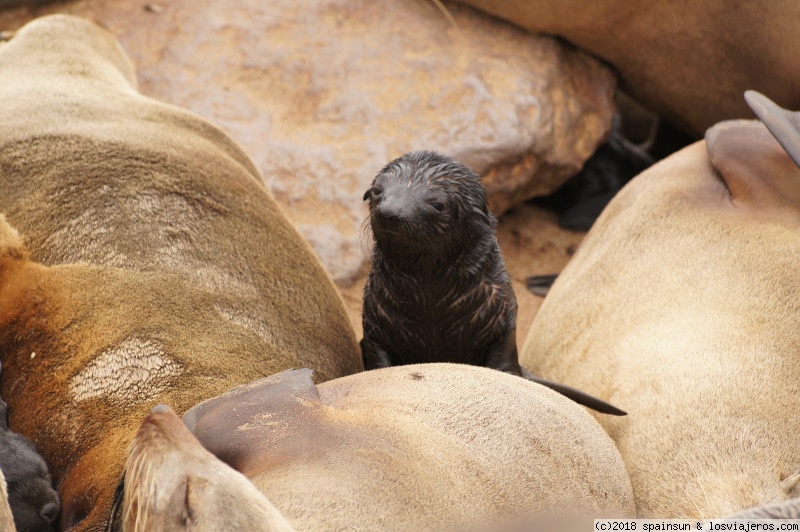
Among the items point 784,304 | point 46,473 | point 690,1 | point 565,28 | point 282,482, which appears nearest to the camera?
point 282,482

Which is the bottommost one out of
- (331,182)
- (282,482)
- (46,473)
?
(331,182)

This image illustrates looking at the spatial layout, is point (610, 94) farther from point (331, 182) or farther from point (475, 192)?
point (475, 192)

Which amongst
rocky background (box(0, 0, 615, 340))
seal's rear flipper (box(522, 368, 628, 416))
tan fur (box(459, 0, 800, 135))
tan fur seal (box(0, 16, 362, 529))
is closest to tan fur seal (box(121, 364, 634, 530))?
seal's rear flipper (box(522, 368, 628, 416))

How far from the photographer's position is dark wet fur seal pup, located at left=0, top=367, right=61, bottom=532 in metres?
2.56

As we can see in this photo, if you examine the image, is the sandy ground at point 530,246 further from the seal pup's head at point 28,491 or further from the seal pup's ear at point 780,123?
the seal pup's head at point 28,491

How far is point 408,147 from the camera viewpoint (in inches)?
210

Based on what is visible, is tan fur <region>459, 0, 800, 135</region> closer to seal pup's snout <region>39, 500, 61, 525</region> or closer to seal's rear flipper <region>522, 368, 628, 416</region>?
seal's rear flipper <region>522, 368, 628, 416</region>

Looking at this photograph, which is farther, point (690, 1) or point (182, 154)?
point (690, 1)

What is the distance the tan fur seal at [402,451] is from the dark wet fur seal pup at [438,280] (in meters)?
0.49

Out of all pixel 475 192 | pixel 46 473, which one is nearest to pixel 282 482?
pixel 46 473

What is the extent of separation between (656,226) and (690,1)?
1589 millimetres

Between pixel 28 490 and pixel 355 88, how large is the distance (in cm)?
340

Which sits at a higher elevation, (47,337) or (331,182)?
(47,337)

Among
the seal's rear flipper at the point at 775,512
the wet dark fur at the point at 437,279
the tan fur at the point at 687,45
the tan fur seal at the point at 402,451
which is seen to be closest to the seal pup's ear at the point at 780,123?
the tan fur at the point at 687,45
